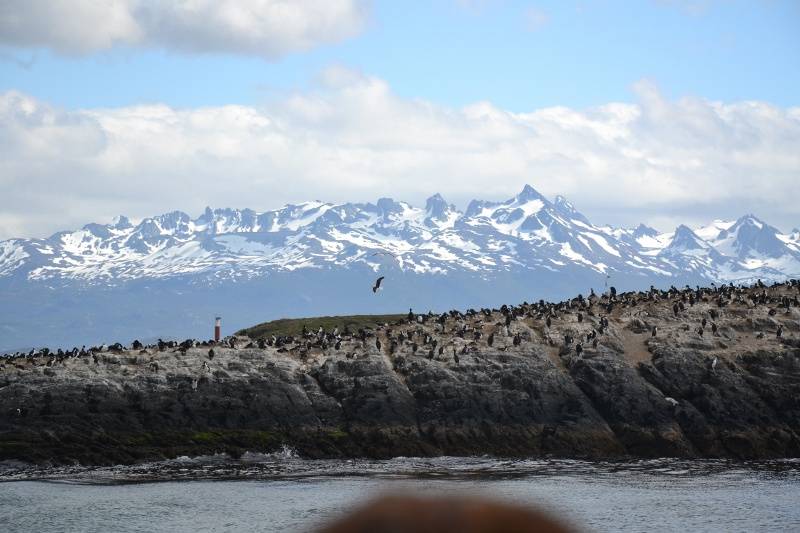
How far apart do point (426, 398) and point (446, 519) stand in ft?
243

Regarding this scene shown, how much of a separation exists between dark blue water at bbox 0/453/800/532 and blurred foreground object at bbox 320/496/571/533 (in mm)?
39357

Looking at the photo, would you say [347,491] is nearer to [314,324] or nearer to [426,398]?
[426,398]

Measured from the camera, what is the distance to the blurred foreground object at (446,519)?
12.4ft

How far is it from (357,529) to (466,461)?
222 feet

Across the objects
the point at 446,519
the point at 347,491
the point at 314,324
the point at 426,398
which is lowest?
the point at 347,491

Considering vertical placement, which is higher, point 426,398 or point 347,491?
point 426,398

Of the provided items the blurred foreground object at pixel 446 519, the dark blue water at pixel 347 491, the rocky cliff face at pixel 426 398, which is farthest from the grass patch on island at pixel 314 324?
the blurred foreground object at pixel 446 519

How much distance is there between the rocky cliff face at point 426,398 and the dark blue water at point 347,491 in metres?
2.94

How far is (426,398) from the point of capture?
7725cm

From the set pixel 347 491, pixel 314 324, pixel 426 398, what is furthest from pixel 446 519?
pixel 314 324

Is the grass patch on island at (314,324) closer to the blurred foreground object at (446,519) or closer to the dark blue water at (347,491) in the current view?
the dark blue water at (347,491)

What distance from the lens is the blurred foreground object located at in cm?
378

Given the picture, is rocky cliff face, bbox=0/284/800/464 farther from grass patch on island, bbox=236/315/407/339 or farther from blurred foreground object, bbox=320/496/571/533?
blurred foreground object, bbox=320/496/571/533

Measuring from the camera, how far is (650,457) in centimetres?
7388
